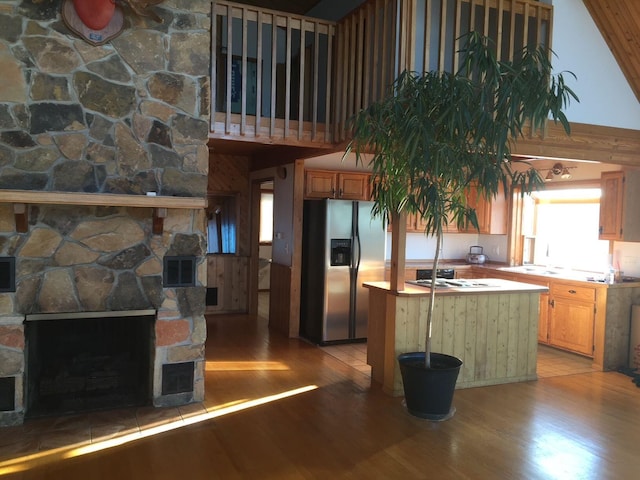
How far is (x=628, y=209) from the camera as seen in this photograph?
556 cm

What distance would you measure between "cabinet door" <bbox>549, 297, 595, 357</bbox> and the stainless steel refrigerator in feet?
6.47

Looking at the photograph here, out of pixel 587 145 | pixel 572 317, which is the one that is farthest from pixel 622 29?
pixel 572 317

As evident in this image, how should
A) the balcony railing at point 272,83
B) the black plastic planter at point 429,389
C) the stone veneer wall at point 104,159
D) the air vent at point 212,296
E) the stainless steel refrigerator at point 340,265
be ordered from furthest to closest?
the air vent at point 212,296
the stainless steel refrigerator at point 340,265
the balcony railing at point 272,83
the black plastic planter at point 429,389
the stone veneer wall at point 104,159

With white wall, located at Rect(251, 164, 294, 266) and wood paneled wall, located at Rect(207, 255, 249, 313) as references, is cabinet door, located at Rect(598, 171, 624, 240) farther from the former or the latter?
wood paneled wall, located at Rect(207, 255, 249, 313)

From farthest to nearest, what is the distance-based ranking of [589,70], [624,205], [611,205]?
[611,205], [624,205], [589,70]

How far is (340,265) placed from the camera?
609 centimetres

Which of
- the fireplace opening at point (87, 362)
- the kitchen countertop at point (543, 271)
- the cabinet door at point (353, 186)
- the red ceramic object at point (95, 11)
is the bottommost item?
the fireplace opening at point (87, 362)

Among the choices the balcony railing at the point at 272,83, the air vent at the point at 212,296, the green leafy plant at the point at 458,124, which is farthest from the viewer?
the air vent at the point at 212,296

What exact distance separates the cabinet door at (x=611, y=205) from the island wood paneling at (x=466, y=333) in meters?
1.43

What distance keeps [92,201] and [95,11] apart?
129cm

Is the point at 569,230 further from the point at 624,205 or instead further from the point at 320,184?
the point at 320,184

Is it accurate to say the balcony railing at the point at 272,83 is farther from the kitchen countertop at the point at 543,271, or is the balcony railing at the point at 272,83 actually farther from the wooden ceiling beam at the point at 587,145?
the kitchen countertop at the point at 543,271

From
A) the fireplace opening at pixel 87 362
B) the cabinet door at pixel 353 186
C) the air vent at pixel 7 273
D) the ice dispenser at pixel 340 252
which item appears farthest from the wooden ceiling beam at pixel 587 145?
the air vent at pixel 7 273

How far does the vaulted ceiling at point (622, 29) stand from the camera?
16.6 feet
